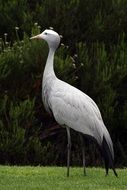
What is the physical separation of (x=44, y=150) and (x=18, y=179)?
507 centimetres

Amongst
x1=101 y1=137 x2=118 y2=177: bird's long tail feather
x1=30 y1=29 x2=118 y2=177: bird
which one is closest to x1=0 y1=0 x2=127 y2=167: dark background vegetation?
x1=30 y1=29 x2=118 y2=177: bird

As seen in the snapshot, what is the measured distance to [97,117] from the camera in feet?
36.7

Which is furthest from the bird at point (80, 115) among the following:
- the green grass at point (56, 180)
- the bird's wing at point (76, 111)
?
the green grass at point (56, 180)

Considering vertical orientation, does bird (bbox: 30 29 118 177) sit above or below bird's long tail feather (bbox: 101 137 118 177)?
above

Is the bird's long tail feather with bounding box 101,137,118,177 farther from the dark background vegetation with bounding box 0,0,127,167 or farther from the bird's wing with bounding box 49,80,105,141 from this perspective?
the dark background vegetation with bounding box 0,0,127,167

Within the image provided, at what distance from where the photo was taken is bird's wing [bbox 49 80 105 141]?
1111 centimetres

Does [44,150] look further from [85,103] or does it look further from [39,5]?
[85,103]

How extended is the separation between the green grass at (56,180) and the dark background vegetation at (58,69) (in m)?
3.77

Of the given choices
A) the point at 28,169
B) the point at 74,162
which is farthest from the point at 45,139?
the point at 28,169

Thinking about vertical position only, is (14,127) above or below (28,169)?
below

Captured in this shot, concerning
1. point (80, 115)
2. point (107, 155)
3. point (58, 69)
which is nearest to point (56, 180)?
point (107, 155)

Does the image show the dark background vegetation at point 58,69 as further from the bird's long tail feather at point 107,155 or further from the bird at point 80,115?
the bird's long tail feather at point 107,155

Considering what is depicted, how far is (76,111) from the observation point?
11.2 m

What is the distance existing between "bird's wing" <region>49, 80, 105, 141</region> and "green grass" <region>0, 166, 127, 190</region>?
2.06 ft
